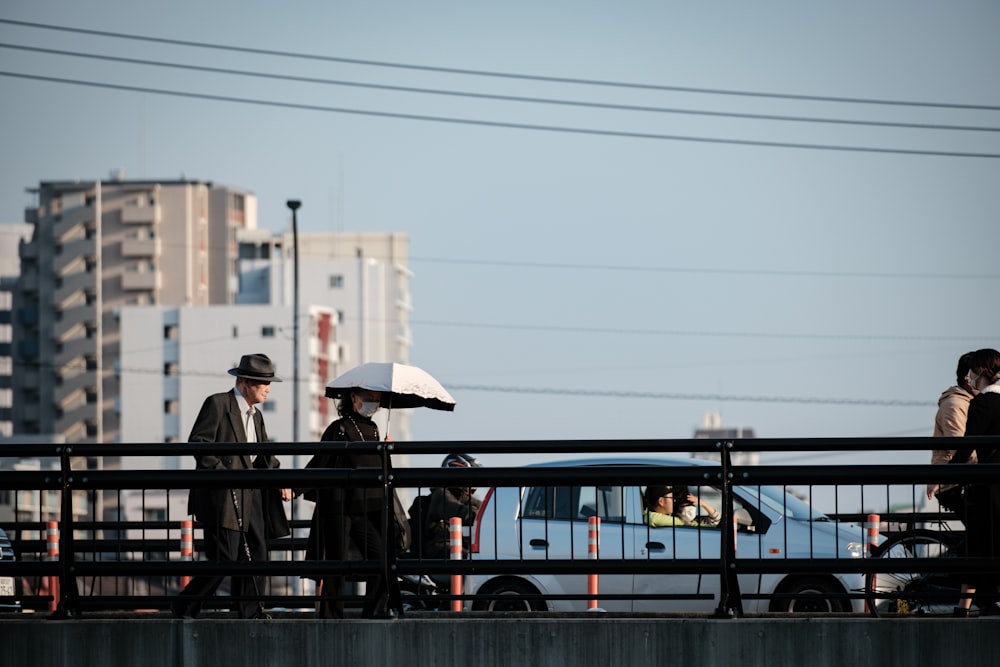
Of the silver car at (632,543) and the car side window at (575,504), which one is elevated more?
the car side window at (575,504)

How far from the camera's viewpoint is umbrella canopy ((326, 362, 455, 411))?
11.0 metres

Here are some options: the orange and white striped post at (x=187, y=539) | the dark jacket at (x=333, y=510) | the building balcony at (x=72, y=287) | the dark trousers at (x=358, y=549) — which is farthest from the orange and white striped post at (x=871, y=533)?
the building balcony at (x=72, y=287)

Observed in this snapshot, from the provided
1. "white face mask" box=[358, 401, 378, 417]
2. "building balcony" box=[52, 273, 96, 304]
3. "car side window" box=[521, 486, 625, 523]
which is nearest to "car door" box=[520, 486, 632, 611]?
"car side window" box=[521, 486, 625, 523]

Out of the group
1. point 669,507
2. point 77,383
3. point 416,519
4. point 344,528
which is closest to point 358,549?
point 344,528

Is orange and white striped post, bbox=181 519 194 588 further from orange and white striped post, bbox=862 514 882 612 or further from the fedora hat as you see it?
orange and white striped post, bbox=862 514 882 612

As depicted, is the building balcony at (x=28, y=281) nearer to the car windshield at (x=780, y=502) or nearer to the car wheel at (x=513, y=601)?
the car wheel at (x=513, y=601)

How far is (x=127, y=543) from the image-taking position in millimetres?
14336

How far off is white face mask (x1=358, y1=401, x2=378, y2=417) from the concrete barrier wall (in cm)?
259

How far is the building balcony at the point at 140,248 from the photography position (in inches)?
5344

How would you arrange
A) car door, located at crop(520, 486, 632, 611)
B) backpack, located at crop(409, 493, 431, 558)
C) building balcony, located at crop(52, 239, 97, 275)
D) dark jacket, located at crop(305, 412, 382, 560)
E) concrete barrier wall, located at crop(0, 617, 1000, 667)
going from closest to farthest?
concrete barrier wall, located at crop(0, 617, 1000, 667) → dark jacket, located at crop(305, 412, 382, 560) → backpack, located at crop(409, 493, 431, 558) → car door, located at crop(520, 486, 632, 611) → building balcony, located at crop(52, 239, 97, 275)

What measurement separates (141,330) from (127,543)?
116 meters

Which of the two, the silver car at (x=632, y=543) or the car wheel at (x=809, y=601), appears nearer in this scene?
the silver car at (x=632, y=543)

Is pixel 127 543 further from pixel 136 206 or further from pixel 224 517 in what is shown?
pixel 136 206

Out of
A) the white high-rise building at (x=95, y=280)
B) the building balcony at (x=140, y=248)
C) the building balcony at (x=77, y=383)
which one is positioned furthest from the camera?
the building balcony at (x=140, y=248)
